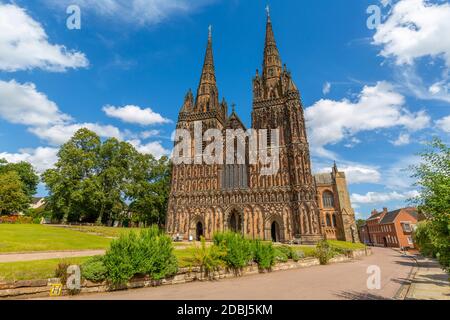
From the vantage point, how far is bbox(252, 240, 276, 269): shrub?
51.1 feet

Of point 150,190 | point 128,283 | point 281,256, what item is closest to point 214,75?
point 150,190

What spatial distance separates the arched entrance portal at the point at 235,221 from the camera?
1599 inches

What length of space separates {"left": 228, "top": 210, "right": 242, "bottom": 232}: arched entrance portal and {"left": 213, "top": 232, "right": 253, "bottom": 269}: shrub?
25.6m

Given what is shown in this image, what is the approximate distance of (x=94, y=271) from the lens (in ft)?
30.5

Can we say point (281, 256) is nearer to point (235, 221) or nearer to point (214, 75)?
point (235, 221)

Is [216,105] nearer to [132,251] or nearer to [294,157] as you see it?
[294,157]

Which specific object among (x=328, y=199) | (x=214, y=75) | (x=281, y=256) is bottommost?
(x=281, y=256)

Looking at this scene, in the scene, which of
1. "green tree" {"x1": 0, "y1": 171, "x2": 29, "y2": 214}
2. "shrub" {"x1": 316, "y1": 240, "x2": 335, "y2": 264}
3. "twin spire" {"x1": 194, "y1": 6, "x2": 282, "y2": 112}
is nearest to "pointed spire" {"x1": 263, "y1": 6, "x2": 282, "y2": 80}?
"twin spire" {"x1": 194, "y1": 6, "x2": 282, "y2": 112}

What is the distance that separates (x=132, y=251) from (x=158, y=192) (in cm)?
3990

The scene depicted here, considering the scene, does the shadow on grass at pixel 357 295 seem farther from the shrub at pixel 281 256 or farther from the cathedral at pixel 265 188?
the cathedral at pixel 265 188

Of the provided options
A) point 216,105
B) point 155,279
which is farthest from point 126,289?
point 216,105

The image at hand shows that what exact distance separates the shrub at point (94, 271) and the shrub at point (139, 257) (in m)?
0.17

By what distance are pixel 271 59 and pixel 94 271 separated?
52.5 m

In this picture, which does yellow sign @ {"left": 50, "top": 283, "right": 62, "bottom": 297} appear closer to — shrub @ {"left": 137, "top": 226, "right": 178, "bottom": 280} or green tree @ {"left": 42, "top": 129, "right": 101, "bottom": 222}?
shrub @ {"left": 137, "top": 226, "right": 178, "bottom": 280}
